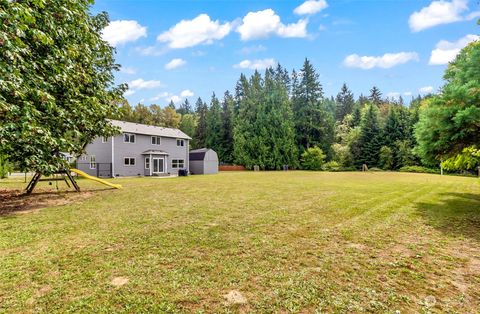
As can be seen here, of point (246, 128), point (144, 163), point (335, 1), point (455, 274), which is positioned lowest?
point (455, 274)

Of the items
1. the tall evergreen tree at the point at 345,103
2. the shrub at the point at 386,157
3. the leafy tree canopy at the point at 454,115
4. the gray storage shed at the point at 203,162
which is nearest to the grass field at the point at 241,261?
the leafy tree canopy at the point at 454,115

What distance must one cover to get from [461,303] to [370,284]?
91cm

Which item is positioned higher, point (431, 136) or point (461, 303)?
point (431, 136)

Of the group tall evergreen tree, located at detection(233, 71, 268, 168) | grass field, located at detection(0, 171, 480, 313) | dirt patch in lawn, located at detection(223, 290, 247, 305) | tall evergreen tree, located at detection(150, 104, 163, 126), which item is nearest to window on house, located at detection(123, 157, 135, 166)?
grass field, located at detection(0, 171, 480, 313)

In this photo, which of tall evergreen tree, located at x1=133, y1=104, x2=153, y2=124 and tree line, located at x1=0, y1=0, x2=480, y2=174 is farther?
tall evergreen tree, located at x1=133, y1=104, x2=153, y2=124

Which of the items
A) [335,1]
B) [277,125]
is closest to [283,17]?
[335,1]

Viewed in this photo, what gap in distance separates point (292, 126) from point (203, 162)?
18.8 meters

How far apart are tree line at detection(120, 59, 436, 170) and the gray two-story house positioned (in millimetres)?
14215

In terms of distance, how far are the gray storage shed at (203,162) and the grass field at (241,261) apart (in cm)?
2476

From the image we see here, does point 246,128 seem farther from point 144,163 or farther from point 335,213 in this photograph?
point 335,213

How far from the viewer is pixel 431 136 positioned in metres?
8.29

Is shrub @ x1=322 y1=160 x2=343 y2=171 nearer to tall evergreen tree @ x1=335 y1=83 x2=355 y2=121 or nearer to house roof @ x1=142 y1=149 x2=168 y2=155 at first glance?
house roof @ x1=142 y1=149 x2=168 y2=155

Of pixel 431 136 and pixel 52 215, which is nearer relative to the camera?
pixel 52 215

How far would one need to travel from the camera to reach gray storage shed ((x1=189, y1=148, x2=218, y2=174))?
105 feet
